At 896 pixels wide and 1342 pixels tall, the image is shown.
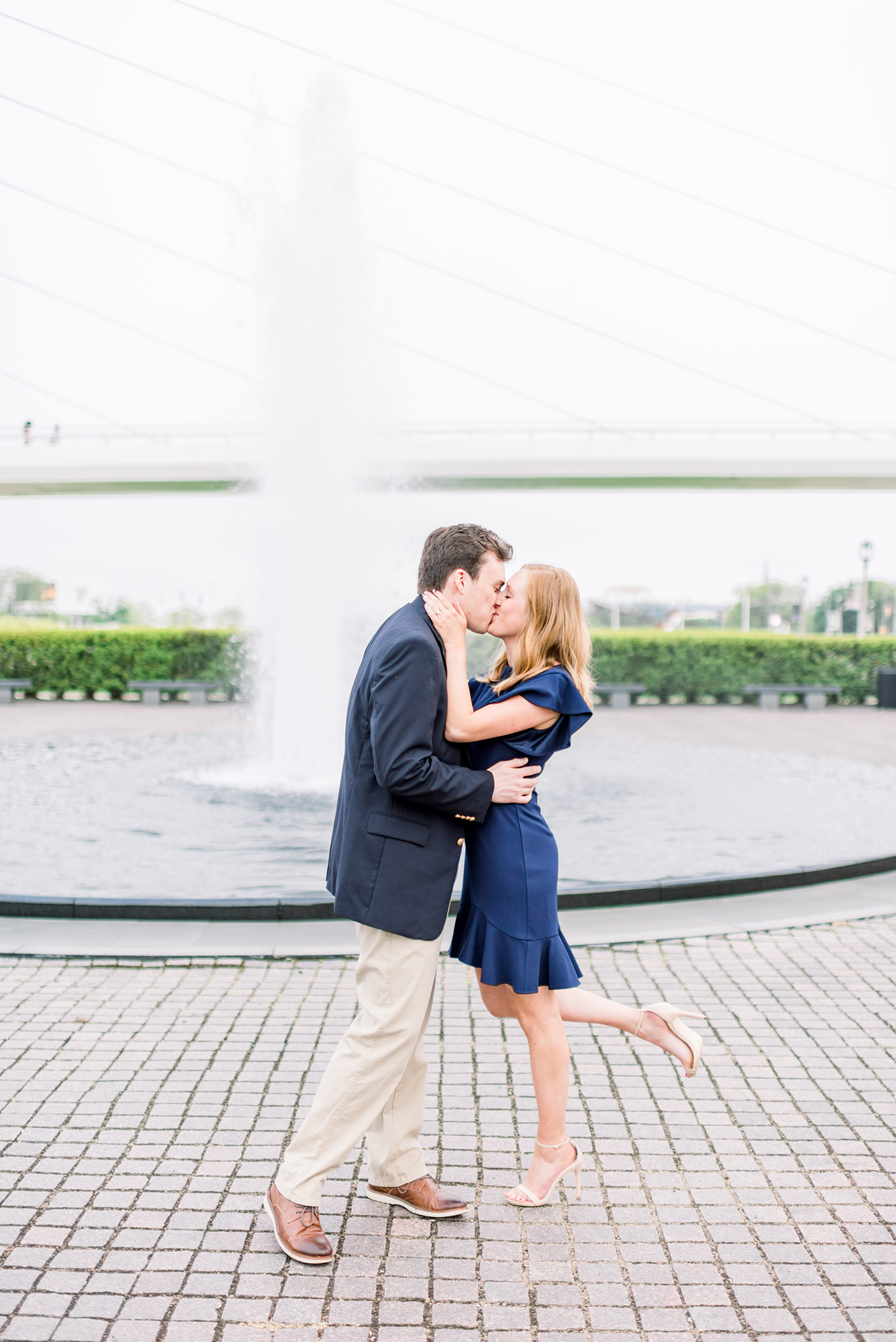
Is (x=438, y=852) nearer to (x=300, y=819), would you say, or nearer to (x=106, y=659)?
(x=300, y=819)

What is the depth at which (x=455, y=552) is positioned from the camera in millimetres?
2688

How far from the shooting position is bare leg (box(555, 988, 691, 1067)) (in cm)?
303

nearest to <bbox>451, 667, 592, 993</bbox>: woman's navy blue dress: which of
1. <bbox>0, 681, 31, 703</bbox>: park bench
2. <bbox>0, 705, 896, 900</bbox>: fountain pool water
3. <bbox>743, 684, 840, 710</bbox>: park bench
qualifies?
<bbox>0, 705, 896, 900</bbox>: fountain pool water

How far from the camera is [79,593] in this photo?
37875 mm

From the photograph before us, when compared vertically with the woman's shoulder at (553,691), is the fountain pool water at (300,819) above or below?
below

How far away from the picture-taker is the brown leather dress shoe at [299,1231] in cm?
262

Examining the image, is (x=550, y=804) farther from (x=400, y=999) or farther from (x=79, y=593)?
(x=79, y=593)

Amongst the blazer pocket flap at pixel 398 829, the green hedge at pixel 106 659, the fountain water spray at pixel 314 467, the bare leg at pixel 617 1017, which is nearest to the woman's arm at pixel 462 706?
the blazer pocket flap at pixel 398 829

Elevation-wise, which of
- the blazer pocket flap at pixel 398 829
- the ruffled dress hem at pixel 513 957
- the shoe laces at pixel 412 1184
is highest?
the blazer pocket flap at pixel 398 829

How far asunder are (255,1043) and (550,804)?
218 inches

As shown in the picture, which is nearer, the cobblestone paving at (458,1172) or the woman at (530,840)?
the cobblestone paving at (458,1172)

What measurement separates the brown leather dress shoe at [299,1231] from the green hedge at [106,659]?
64.2 ft

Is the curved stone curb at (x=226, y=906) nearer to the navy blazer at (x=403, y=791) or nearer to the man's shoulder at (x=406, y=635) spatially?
the navy blazer at (x=403, y=791)

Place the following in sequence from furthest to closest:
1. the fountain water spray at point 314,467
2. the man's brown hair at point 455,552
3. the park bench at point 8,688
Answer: the park bench at point 8,688 < the fountain water spray at point 314,467 < the man's brown hair at point 455,552
